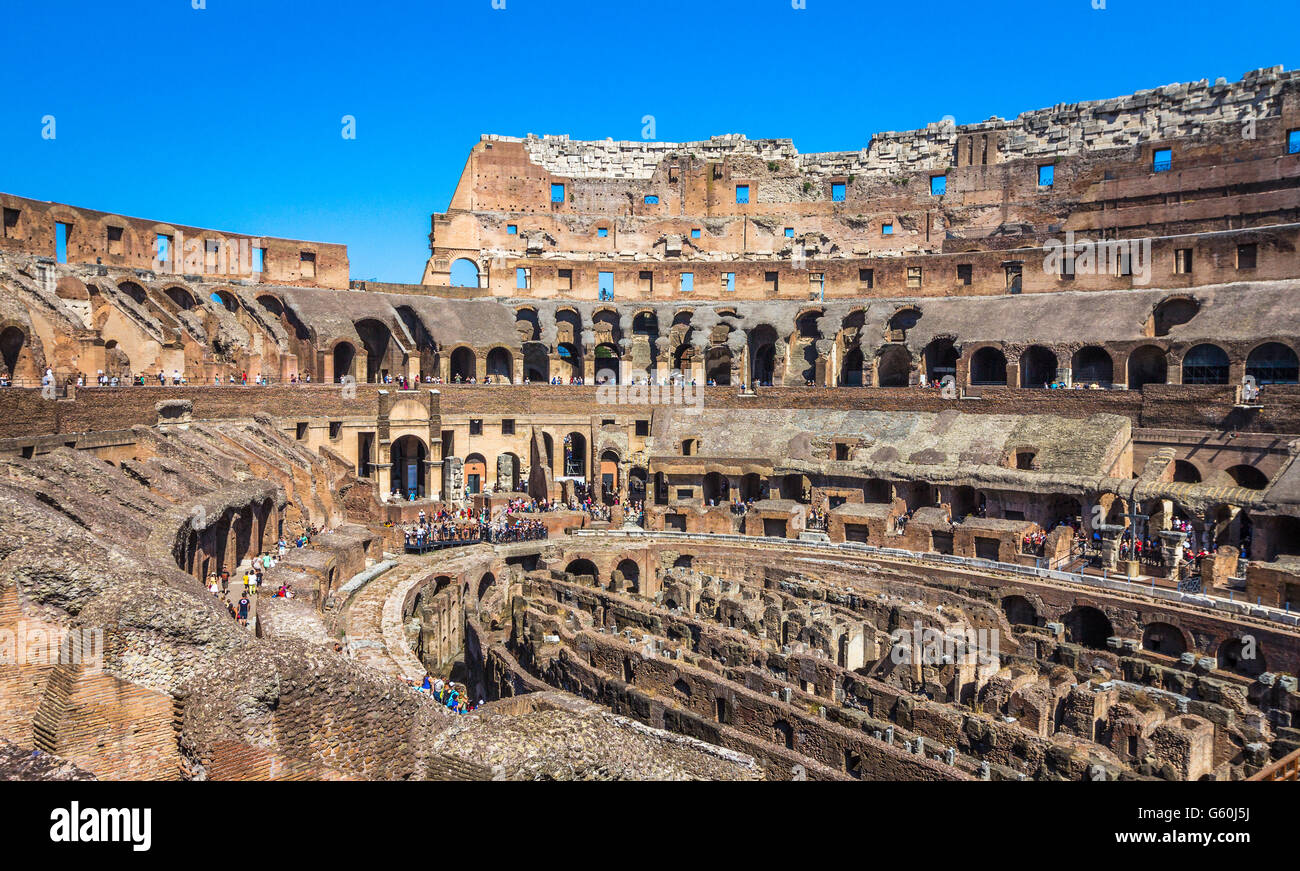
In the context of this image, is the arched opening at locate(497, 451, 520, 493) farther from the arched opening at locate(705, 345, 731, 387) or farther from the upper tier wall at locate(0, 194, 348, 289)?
the upper tier wall at locate(0, 194, 348, 289)

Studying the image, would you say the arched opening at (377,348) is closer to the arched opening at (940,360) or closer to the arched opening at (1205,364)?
the arched opening at (940,360)

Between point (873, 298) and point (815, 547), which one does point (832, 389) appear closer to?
point (873, 298)

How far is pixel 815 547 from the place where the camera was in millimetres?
30672

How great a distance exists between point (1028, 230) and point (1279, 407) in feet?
64.7

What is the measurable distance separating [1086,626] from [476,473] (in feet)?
88.3

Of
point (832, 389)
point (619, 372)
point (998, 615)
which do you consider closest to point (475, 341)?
point (619, 372)

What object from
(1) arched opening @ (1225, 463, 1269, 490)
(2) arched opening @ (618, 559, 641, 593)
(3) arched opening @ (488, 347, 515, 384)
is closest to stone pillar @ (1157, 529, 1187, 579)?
(1) arched opening @ (1225, 463, 1269, 490)

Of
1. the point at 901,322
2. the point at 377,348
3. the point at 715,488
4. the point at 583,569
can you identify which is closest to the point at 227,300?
the point at 377,348

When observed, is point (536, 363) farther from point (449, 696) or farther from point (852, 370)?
point (449, 696)

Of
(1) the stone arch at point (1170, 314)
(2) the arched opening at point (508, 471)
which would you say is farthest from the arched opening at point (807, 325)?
(2) the arched opening at point (508, 471)

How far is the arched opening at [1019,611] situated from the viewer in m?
25.3

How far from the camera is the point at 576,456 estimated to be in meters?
44.4

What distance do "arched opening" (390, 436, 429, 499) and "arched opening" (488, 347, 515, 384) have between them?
6071 millimetres

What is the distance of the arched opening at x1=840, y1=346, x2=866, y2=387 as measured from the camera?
147 ft
